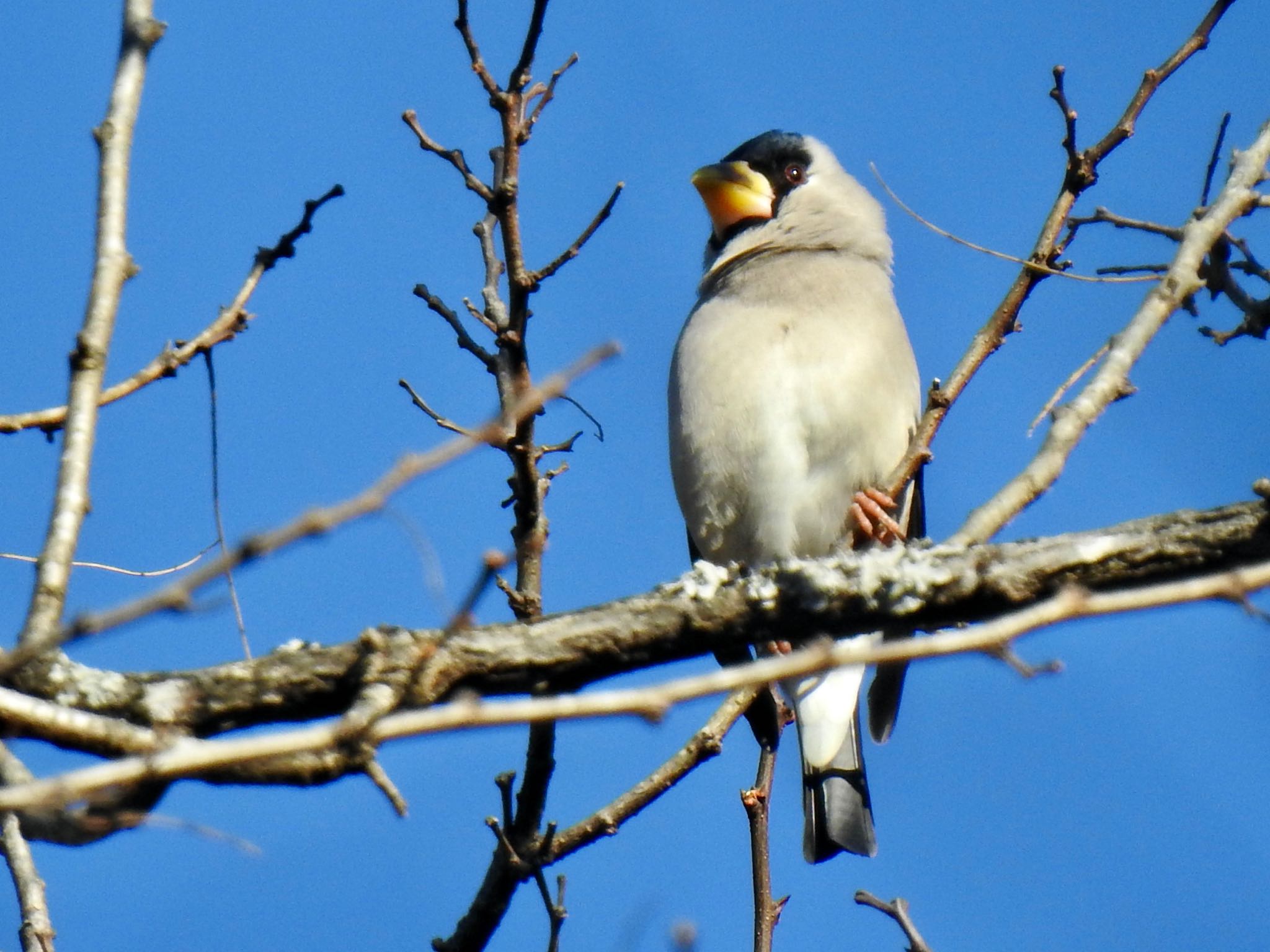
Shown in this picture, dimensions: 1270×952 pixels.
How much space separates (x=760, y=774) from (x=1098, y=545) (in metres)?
1.40

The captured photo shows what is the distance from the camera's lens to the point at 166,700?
9.39ft

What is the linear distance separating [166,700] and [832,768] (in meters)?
3.30

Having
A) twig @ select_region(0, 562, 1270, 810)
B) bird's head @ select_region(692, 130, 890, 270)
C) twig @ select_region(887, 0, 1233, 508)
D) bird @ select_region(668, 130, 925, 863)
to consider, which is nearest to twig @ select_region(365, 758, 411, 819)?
twig @ select_region(0, 562, 1270, 810)

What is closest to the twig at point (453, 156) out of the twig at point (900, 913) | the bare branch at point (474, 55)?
the bare branch at point (474, 55)

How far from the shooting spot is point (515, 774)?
384 centimetres

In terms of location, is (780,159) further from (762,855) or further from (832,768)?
(762,855)

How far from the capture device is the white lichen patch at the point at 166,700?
9.33ft

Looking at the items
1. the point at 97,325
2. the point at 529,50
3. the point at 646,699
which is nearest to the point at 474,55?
the point at 529,50

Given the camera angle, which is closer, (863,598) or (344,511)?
(344,511)

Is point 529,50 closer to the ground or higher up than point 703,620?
higher up

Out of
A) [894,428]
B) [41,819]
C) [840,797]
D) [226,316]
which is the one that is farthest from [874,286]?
[41,819]

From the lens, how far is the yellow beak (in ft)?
21.1

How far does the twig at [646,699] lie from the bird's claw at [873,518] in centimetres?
344

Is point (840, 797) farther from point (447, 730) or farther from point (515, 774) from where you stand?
point (447, 730)
